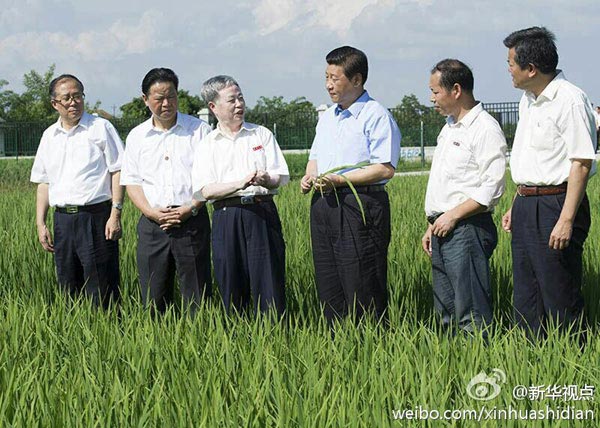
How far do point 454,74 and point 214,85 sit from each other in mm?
1061

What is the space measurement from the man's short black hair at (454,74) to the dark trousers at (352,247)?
1.90 ft

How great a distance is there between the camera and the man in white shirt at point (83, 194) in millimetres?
4547

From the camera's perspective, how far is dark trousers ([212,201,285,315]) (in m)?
3.98

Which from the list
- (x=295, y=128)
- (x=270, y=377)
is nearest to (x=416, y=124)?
(x=295, y=128)

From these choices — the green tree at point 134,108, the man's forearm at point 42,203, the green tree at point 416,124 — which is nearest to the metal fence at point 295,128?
the green tree at point 416,124

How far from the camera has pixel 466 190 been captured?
3629mm

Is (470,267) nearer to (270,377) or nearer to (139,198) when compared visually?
(270,377)

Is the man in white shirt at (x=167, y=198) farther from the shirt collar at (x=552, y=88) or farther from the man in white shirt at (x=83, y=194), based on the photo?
the shirt collar at (x=552, y=88)

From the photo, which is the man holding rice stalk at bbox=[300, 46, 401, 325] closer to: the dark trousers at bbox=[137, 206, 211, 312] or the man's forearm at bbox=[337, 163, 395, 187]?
the man's forearm at bbox=[337, 163, 395, 187]

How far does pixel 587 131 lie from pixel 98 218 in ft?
8.03

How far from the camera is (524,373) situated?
105 inches

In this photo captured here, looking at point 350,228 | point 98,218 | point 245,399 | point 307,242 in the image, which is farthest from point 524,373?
point 307,242

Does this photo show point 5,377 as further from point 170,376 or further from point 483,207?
point 483,207

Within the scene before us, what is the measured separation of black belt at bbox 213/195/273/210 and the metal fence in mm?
18628
